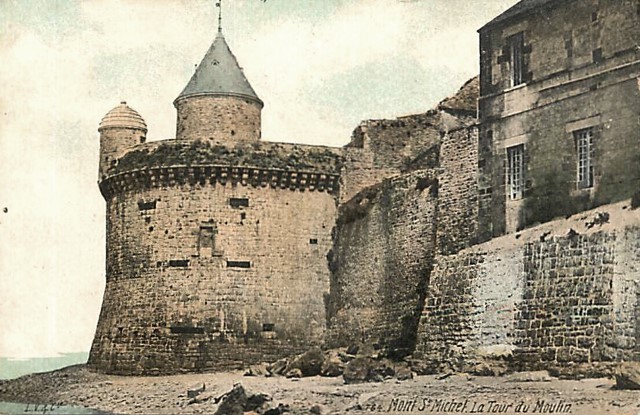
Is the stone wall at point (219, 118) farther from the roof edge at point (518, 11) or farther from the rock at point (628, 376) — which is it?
the rock at point (628, 376)

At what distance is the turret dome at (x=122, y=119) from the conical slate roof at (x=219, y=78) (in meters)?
1.11

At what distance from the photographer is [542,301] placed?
2139cm

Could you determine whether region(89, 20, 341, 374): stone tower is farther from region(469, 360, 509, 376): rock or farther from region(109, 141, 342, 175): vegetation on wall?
region(469, 360, 509, 376): rock

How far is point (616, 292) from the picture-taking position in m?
19.8

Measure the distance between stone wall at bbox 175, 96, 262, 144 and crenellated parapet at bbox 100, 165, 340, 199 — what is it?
129 cm

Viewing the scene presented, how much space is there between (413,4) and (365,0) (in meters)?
0.86

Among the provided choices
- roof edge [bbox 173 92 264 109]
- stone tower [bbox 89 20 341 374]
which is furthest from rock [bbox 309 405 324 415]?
roof edge [bbox 173 92 264 109]

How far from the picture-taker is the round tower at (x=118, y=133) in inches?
1193

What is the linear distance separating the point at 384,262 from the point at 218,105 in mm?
5961

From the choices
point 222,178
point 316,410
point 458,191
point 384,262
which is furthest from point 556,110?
point 222,178

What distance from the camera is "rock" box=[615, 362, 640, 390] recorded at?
18.2 m

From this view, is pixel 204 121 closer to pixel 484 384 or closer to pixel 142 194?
pixel 142 194

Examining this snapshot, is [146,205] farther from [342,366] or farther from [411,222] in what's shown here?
[342,366]

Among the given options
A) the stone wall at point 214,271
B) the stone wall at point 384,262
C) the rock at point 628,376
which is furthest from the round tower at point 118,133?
the rock at point 628,376
